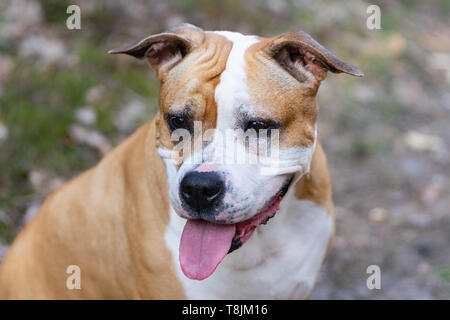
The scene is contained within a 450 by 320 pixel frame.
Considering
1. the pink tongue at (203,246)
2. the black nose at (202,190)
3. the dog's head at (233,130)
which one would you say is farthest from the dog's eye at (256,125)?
the pink tongue at (203,246)

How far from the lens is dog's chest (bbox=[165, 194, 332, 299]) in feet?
9.77

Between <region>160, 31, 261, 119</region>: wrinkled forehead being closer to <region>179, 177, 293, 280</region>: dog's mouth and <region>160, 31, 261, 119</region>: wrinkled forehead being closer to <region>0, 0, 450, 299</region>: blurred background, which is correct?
<region>179, 177, 293, 280</region>: dog's mouth

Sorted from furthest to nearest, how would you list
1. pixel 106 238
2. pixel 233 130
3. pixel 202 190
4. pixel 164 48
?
pixel 106 238 → pixel 164 48 → pixel 233 130 → pixel 202 190

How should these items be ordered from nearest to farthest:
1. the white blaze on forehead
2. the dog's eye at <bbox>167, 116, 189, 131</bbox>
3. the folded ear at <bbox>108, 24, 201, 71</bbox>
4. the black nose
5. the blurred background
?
1. the black nose
2. the white blaze on forehead
3. the dog's eye at <bbox>167, 116, 189, 131</bbox>
4. the folded ear at <bbox>108, 24, 201, 71</bbox>
5. the blurred background

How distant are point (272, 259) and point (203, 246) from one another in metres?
0.51

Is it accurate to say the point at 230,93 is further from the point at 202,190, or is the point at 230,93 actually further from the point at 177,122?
the point at 202,190

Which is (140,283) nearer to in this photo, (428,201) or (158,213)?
(158,213)

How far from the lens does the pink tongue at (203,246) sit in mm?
2656

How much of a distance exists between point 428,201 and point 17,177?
3312 millimetres

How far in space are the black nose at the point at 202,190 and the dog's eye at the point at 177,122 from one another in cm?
29

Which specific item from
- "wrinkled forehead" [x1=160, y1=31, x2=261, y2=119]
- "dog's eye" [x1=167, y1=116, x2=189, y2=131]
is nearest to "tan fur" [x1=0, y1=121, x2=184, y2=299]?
"dog's eye" [x1=167, y1=116, x2=189, y2=131]

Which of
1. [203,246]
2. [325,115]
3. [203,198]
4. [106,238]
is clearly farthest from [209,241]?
[325,115]

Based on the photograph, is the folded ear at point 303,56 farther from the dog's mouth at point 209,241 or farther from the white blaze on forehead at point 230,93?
the dog's mouth at point 209,241

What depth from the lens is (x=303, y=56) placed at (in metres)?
2.79
